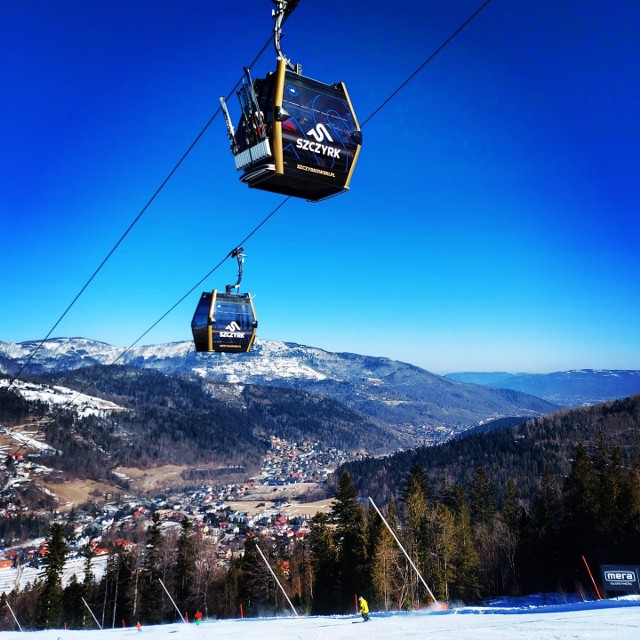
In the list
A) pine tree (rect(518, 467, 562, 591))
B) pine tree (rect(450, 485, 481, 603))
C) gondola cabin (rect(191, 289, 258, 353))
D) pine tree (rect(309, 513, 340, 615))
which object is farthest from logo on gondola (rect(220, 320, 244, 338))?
pine tree (rect(518, 467, 562, 591))

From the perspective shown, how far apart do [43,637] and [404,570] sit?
2123 centimetres

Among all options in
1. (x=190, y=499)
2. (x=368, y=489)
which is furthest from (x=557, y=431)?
(x=190, y=499)

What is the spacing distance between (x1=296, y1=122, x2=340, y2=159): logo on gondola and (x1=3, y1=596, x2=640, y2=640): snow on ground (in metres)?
10.1

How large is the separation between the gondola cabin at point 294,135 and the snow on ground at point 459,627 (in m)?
9.91

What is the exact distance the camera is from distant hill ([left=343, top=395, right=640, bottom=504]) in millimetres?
136488

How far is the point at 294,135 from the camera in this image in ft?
22.1

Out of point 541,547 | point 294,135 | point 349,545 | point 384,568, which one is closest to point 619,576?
point 384,568

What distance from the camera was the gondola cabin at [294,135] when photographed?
666 cm

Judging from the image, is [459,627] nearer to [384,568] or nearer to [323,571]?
[384,568]

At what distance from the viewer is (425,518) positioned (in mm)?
35094

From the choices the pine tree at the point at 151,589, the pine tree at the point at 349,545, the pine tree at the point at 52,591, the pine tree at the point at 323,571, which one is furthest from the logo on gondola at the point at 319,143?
the pine tree at the point at 52,591

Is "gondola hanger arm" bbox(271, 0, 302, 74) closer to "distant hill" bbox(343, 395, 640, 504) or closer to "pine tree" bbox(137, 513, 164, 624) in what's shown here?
"pine tree" bbox(137, 513, 164, 624)

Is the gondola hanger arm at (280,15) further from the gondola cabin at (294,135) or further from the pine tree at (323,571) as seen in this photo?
the pine tree at (323,571)

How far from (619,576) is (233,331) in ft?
52.1
